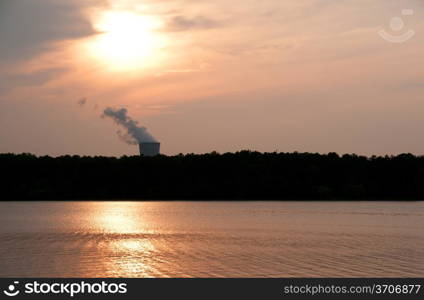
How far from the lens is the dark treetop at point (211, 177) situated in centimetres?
12469

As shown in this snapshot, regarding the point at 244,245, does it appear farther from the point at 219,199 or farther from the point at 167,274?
the point at 219,199

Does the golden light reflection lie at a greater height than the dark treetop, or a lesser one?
lesser

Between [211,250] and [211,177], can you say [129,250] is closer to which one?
[211,250]

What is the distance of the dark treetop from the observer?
12469cm

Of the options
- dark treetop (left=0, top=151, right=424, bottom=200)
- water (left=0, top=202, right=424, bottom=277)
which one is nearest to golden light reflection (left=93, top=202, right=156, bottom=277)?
water (left=0, top=202, right=424, bottom=277)

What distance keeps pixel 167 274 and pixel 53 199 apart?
331ft

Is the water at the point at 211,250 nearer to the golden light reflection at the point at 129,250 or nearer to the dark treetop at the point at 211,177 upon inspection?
the golden light reflection at the point at 129,250

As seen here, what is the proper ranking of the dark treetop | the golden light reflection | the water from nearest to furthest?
1. the golden light reflection
2. the water
3. the dark treetop

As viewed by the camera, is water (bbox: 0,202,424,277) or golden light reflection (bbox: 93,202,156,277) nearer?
golden light reflection (bbox: 93,202,156,277)

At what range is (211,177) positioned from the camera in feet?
433

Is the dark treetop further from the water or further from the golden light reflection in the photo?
the golden light reflection

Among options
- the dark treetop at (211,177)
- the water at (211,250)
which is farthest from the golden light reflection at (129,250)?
the dark treetop at (211,177)

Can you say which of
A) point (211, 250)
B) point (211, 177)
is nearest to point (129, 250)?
point (211, 250)

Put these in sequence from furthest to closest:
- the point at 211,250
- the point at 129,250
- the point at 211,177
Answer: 1. the point at 211,177
2. the point at 211,250
3. the point at 129,250
